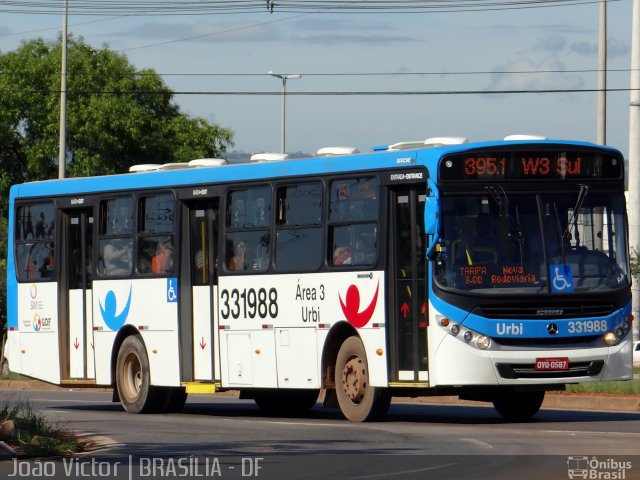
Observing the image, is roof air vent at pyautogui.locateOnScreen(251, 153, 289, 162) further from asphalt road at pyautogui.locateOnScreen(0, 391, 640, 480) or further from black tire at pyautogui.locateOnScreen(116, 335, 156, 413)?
asphalt road at pyautogui.locateOnScreen(0, 391, 640, 480)

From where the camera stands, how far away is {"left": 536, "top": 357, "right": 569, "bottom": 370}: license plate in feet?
58.9

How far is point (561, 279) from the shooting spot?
18.1m

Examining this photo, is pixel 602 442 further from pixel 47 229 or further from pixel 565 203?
pixel 47 229

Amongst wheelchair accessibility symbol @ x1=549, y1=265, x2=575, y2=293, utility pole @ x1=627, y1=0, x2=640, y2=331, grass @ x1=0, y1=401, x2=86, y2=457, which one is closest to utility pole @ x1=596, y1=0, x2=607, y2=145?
utility pole @ x1=627, y1=0, x2=640, y2=331

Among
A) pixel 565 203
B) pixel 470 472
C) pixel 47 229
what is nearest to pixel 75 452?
pixel 470 472

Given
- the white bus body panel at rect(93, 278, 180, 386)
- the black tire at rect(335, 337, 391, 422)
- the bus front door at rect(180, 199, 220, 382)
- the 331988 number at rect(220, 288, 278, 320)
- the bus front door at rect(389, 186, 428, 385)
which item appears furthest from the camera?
the white bus body panel at rect(93, 278, 180, 386)

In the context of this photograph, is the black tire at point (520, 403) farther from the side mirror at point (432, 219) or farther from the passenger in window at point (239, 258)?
the passenger in window at point (239, 258)

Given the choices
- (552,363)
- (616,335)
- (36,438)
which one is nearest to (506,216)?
(552,363)

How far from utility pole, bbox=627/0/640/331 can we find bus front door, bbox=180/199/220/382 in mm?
15167

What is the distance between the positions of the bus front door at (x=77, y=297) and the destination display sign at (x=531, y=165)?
7.19 meters

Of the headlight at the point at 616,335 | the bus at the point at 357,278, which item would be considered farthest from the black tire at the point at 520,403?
the headlight at the point at 616,335

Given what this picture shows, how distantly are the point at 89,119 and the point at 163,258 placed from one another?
144 ft

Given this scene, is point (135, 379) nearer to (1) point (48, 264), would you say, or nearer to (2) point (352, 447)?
(1) point (48, 264)

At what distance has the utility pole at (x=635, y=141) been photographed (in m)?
35.6
